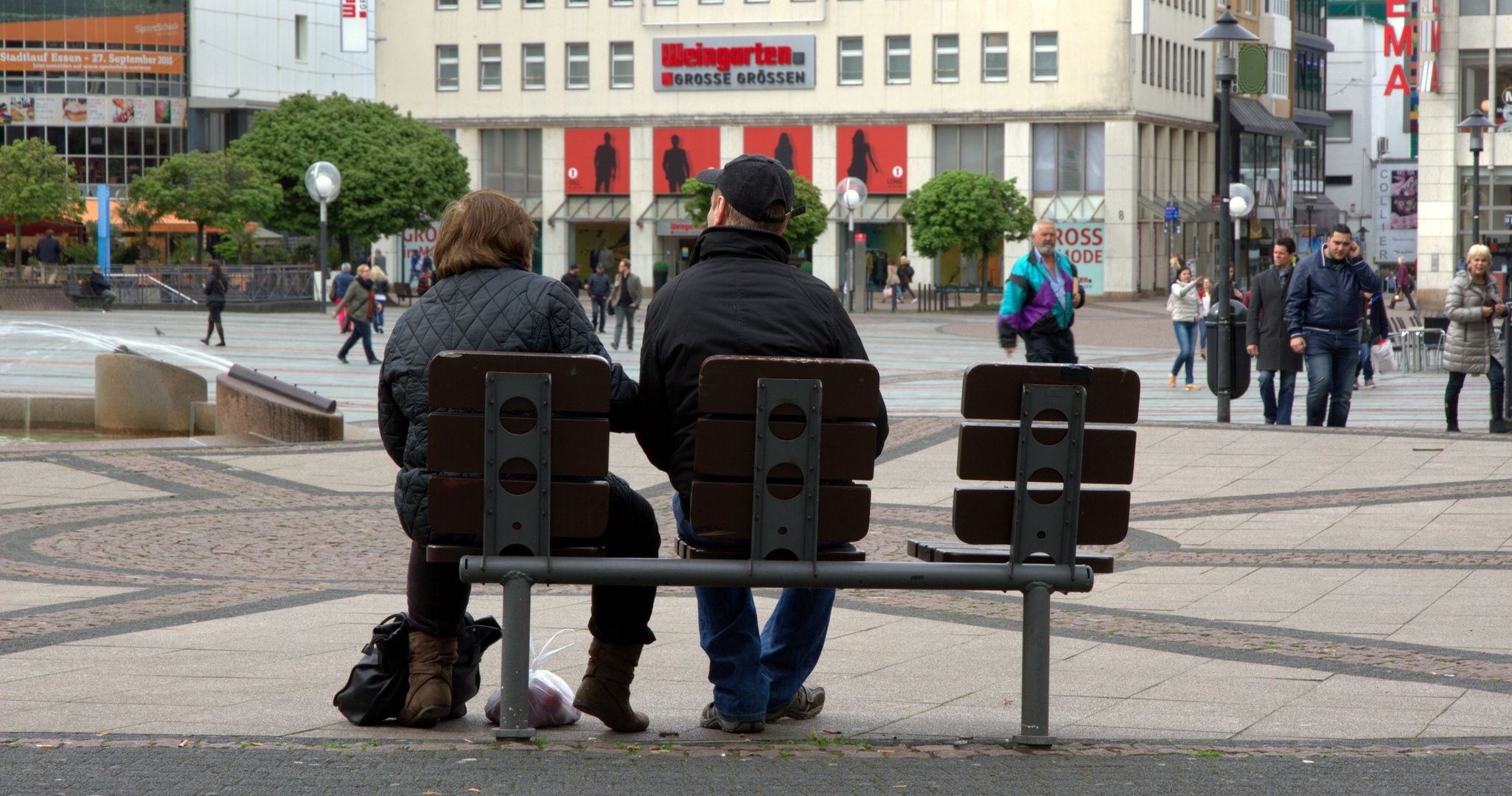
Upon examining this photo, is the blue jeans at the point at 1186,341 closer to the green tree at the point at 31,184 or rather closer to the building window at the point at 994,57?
the green tree at the point at 31,184

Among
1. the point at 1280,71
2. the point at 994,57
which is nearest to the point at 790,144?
the point at 994,57

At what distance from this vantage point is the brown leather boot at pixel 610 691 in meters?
4.75

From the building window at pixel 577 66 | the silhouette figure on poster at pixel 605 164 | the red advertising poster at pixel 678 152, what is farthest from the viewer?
the building window at pixel 577 66

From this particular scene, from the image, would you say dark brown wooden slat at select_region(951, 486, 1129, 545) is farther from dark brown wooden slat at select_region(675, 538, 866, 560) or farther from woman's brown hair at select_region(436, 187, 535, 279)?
woman's brown hair at select_region(436, 187, 535, 279)

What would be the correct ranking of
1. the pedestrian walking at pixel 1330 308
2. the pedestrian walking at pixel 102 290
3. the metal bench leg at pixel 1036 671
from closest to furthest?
the metal bench leg at pixel 1036 671, the pedestrian walking at pixel 1330 308, the pedestrian walking at pixel 102 290

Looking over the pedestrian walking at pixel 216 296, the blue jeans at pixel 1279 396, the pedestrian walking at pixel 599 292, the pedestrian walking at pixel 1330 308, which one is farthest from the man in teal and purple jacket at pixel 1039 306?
the pedestrian walking at pixel 599 292

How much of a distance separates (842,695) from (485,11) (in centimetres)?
6159

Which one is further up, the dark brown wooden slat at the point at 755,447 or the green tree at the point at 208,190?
the green tree at the point at 208,190

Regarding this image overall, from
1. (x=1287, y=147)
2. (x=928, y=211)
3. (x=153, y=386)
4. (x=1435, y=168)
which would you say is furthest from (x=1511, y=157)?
(x=153, y=386)

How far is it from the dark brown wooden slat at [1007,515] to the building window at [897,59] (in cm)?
5620

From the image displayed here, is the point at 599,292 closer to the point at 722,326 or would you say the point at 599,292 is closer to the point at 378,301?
the point at 378,301

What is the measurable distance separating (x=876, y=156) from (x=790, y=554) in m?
55.9

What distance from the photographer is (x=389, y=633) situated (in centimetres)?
484

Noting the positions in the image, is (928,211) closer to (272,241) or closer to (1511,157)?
(1511,157)
